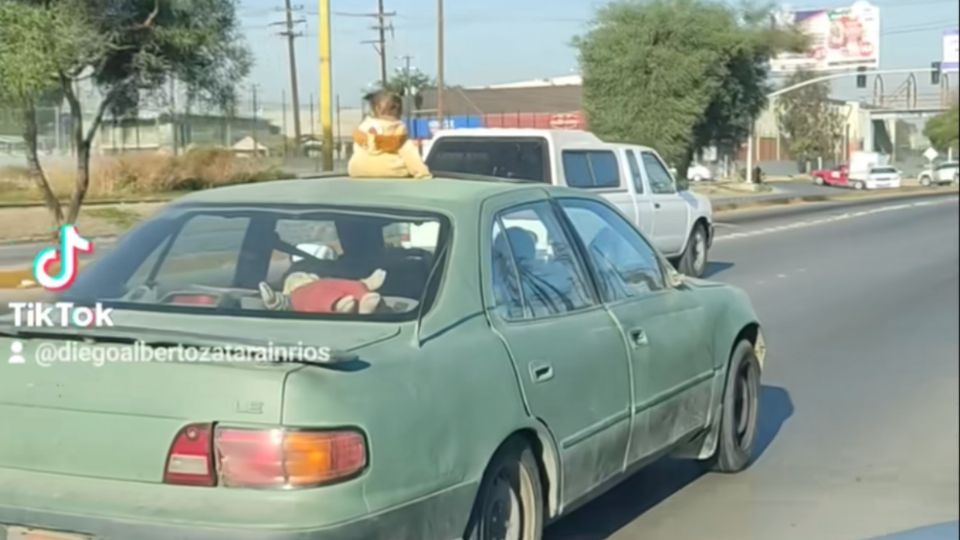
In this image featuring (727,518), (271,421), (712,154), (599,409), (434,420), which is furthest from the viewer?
(712,154)

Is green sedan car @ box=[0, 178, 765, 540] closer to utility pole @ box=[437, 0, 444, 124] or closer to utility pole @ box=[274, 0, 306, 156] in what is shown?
utility pole @ box=[437, 0, 444, 124]

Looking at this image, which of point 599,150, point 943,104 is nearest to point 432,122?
point 599,150

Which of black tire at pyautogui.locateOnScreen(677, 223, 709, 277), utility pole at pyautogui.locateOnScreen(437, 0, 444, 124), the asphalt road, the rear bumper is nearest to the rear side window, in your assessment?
utility pole at pyautogui.locateOnScreen(437, 0, 444, 124)

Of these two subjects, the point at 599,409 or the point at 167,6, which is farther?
the point at 167,6

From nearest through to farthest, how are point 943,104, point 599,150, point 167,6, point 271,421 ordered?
1. point 943,104
2. point 271,421
3. point 599,150
4. point 167,6

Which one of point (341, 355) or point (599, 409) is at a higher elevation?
point (341, 355)

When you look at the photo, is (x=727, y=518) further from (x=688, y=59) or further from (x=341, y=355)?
(x=688, y=59)

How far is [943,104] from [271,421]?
205cm

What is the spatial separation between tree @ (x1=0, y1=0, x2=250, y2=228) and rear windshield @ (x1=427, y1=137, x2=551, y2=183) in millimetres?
8623

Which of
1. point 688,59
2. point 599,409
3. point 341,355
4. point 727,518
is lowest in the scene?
point 727,518

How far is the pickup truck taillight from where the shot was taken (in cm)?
368

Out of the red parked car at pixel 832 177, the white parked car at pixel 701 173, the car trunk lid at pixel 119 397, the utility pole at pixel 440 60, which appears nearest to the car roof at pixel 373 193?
the car trunk lid at pixel 119 397

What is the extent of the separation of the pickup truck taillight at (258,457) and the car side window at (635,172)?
12.6m

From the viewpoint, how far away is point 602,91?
121 feet
